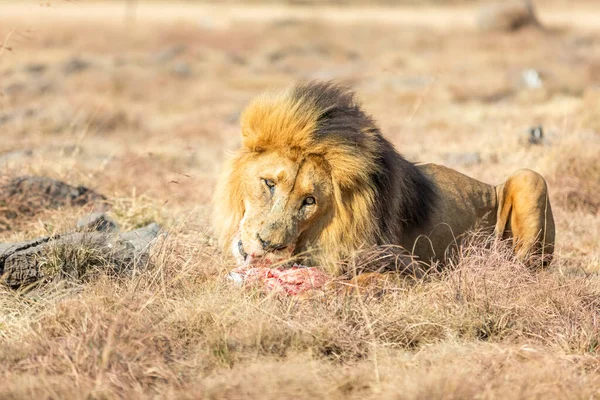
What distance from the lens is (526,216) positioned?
5.49 m

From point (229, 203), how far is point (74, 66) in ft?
54.4

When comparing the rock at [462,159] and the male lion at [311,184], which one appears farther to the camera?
the rock at [462,159]

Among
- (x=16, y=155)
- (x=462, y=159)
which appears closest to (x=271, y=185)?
(x=462, y=159)

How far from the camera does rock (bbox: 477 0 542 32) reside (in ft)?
93.2

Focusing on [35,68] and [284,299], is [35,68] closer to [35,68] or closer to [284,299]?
[35,68]

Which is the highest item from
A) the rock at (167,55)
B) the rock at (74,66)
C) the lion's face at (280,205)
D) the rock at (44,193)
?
the lion's face at (280,205)

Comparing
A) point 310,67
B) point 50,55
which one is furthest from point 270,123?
point 50,55

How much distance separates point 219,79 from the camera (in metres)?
19.5

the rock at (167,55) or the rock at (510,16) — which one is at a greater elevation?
the rock at (510,16)

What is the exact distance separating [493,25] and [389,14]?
24141 millimetres

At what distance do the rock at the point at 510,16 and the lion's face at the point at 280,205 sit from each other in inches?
1003

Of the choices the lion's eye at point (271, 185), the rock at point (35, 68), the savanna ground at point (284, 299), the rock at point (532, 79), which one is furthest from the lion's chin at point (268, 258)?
the rock at point (35, 68)

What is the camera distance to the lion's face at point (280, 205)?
424cm

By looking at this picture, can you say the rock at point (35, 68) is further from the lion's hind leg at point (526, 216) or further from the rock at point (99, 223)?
the lion's hind leg at point (526, 216)
